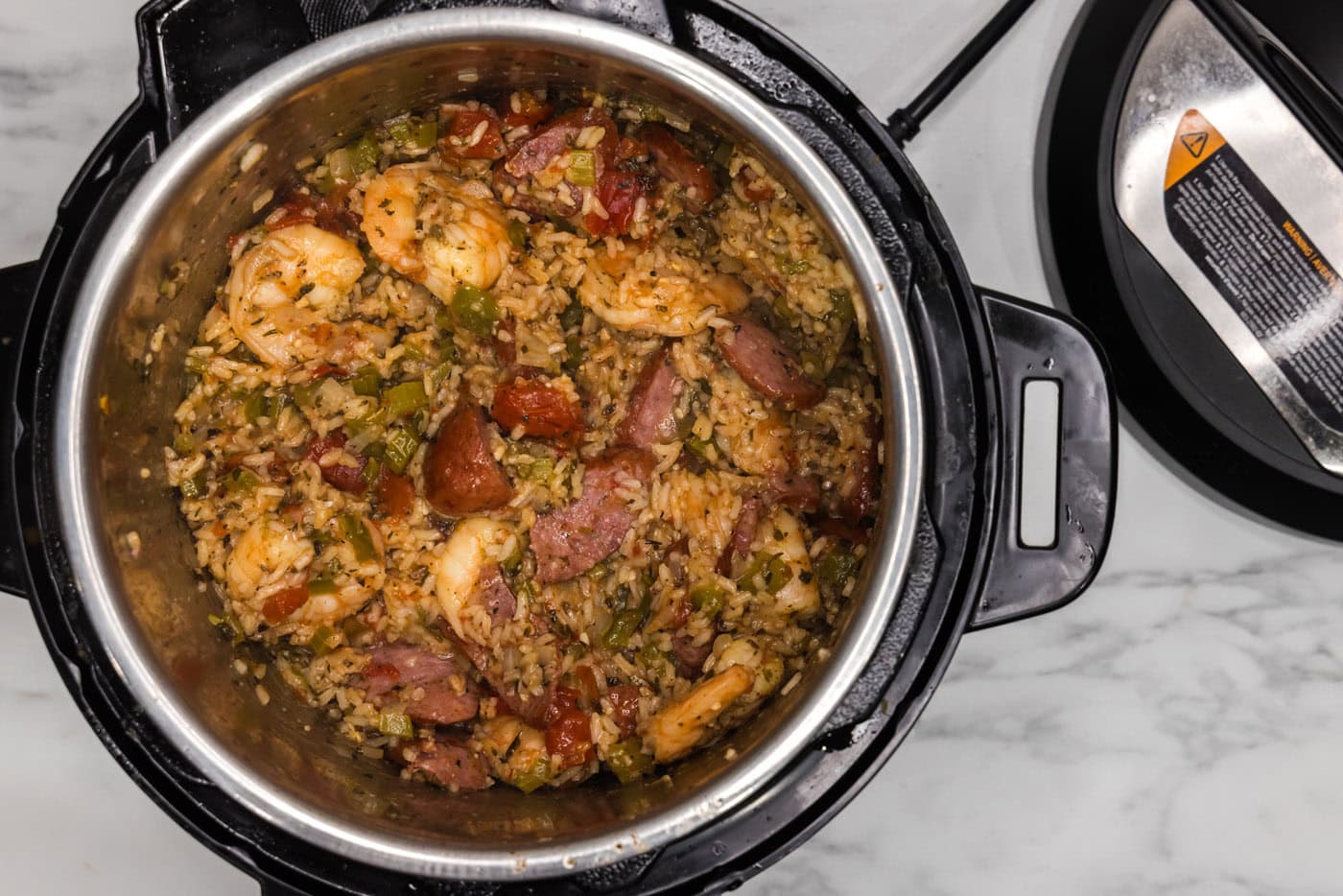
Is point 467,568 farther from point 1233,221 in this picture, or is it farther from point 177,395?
point 1233,221

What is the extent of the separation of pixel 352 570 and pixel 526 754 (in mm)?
419

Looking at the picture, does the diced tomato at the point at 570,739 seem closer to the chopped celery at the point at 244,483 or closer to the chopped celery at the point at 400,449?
the chopped celery at the point at 400,449

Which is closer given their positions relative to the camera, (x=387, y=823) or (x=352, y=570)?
(x=387, y=823)

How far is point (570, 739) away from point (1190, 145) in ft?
5.07

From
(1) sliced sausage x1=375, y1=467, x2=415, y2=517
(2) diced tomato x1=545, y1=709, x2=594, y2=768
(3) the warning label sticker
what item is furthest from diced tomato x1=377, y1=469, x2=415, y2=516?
(3) the warning label sticker

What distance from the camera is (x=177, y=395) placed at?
1.56m

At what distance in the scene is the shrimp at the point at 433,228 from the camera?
1507 mm

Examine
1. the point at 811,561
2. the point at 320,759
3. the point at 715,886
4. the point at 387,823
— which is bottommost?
the point at 715,886

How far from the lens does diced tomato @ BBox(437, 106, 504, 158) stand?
61.2 inches

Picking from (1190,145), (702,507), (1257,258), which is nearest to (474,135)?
(702,507)

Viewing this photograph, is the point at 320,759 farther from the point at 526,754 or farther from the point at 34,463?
the point at 34,463

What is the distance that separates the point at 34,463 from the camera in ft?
4.44

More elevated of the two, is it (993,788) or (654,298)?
(654,298)

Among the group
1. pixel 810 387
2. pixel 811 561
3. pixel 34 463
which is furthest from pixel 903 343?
pixel 34 463
